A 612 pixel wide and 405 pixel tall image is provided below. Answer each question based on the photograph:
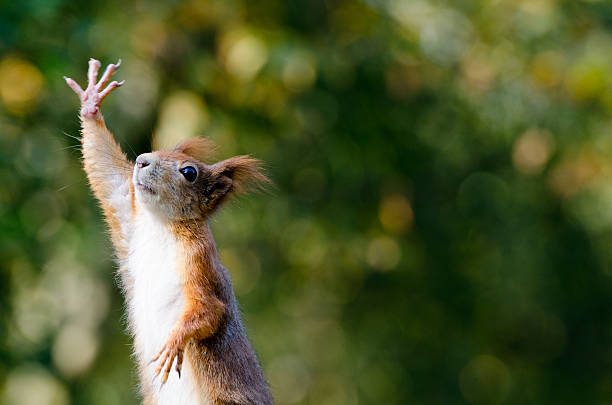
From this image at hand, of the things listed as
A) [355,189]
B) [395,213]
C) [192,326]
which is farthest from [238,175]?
[395,213]

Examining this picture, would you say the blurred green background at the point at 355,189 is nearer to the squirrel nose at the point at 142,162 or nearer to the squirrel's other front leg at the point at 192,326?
the squirrel nose at the point at 142,162

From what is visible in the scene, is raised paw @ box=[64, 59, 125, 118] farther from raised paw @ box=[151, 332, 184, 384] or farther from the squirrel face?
raised paw @ box=[151, 332, 184, 384]

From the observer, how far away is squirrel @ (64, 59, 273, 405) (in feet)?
8.55

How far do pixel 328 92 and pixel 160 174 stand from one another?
479cm

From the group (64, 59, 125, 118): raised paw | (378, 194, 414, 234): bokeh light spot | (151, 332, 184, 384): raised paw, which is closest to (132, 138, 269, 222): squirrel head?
(64, 59, 125, 118): raised paw

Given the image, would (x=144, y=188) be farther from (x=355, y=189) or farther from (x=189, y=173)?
(x=355, y=189)

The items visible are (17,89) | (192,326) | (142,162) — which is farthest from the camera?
(17,89)

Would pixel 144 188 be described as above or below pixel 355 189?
above

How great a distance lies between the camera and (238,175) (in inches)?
113

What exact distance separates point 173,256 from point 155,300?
0.16m

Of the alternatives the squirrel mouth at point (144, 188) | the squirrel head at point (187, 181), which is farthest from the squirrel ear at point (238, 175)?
the squirrel mouth at point (144, 188)

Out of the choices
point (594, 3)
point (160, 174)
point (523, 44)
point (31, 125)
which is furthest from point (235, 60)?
point (160, 174)

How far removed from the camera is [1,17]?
17.5ft

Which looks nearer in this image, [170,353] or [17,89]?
[170,353]
